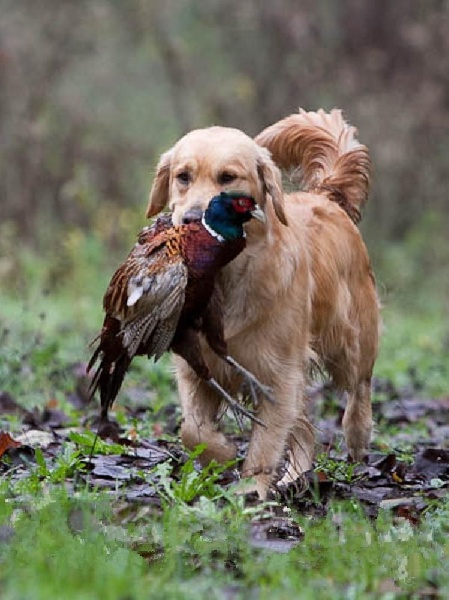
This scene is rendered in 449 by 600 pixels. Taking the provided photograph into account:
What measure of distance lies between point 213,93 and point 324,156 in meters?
13.5

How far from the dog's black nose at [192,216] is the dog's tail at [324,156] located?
1.97 m

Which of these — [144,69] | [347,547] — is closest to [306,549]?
[347,547]

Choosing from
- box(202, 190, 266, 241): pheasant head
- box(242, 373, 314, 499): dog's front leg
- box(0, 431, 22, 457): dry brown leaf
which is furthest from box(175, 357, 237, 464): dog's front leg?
box(202, 190, 266, 241): pheasant head

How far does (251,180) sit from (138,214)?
1077 centimetres

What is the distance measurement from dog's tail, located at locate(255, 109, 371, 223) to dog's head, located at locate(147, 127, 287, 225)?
1.35m

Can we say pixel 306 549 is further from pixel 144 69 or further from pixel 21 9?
pixel 144 69

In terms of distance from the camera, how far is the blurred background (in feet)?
60.7

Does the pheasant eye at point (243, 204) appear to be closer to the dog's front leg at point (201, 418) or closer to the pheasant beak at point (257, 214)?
the pheasant beak at point (257, 214)

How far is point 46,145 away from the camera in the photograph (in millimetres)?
18453

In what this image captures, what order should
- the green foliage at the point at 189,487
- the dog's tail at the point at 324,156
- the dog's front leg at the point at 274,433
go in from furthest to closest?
the dog's tail at the point at 324,156 < the dog's front leg at the point at 274,433 < the green foliage at the point at 189,487

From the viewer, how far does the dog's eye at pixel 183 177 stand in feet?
17.4

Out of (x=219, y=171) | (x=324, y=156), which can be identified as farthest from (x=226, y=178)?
(x=324, y=156)

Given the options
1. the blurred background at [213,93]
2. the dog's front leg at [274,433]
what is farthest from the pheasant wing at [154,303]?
the blurred background at [213,93]

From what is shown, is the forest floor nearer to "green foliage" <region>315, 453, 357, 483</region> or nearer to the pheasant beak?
"green foliage" <region>315, 453, 357, 483</region>
